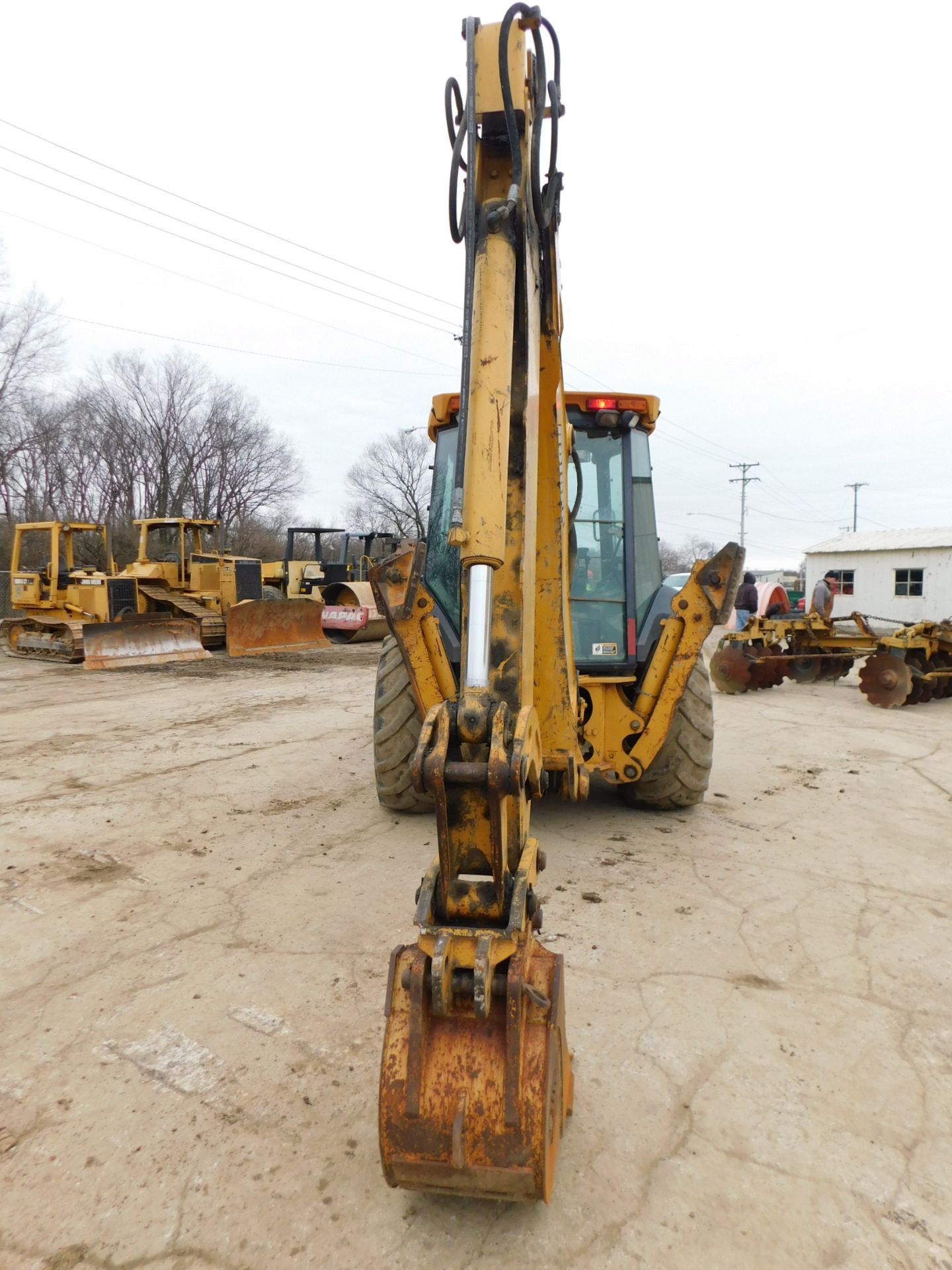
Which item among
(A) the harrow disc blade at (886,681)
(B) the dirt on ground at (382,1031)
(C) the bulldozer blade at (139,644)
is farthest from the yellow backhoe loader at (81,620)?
(A) the harrow disc blade at (886,681)

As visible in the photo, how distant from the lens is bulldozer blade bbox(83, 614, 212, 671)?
11219mm

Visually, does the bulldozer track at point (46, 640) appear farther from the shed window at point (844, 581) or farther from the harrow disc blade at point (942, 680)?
the shed window at point (844, 581)

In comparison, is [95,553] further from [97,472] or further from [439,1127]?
[439,1127]

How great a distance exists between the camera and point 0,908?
322cm

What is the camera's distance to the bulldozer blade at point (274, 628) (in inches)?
515

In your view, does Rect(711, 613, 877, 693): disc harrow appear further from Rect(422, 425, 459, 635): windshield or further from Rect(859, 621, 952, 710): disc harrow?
Rect(422, 425, 459, 635): windshield

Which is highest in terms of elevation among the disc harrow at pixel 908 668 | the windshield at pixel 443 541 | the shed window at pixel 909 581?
the shed window at pixel 909 581

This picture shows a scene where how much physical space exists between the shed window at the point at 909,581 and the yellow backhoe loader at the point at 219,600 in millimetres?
20711

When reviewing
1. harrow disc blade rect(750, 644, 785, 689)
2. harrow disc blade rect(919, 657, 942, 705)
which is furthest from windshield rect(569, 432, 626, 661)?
A: harrow disc blade rect(919, 657, 942, 705)

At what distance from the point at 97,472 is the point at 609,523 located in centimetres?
3640

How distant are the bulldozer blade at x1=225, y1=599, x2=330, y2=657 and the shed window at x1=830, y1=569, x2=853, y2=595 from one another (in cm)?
2055

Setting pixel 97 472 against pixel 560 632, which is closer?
pixel 560 632

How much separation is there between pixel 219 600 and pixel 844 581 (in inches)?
894

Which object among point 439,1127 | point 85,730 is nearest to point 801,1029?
point 439,1127
